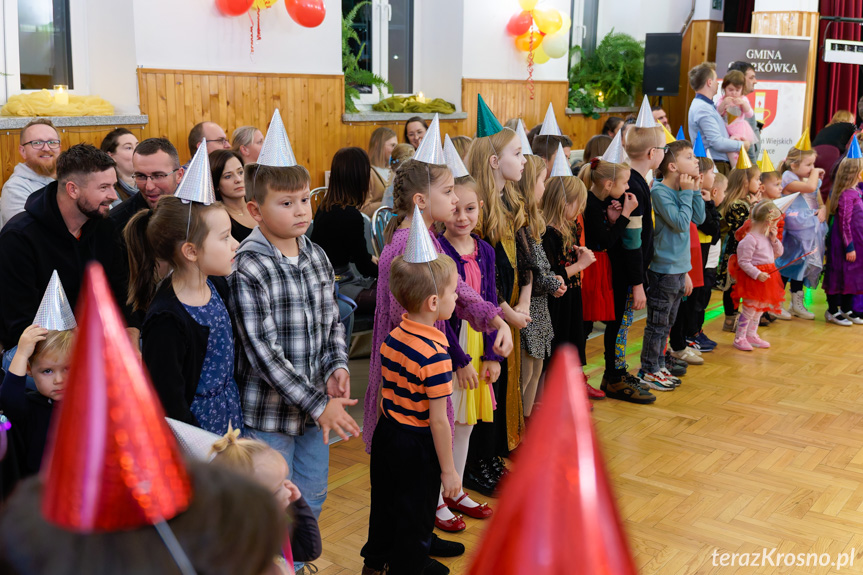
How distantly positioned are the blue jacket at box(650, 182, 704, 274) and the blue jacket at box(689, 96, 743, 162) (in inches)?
77.1

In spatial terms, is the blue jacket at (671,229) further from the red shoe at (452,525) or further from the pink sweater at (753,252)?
the red shoe at (452,525)

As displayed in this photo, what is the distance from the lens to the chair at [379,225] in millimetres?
4141

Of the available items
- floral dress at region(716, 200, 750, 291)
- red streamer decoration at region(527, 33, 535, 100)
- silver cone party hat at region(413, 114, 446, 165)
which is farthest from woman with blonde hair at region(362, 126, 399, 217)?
red streamer decoration at region(527, 33, 535, 100)

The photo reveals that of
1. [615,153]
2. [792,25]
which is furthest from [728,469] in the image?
[792,25]

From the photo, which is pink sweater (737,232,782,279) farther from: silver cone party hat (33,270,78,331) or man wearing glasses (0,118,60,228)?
silver cone party hat (33,270,78,331)

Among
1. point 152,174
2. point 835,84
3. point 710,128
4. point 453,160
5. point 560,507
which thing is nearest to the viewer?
point 560,507

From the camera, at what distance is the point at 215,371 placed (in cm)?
208

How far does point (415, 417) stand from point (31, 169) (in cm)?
235

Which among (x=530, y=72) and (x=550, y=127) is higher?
(x=530, y=72)

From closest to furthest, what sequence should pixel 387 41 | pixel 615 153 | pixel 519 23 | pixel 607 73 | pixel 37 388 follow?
pixel 37 388 → pixel 615 153 → pixel 387 41 → pixel 519 23 → pixel 607 73

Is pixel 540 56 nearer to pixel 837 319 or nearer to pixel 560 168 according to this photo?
pixel 837 319

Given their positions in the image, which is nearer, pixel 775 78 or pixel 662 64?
pixel 775 78

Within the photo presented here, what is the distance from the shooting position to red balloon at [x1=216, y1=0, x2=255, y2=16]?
17.7 feet

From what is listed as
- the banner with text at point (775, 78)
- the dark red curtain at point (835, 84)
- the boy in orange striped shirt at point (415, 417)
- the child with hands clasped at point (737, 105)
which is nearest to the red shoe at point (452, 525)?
the boy in orange striped shirt at point (415, 417)
